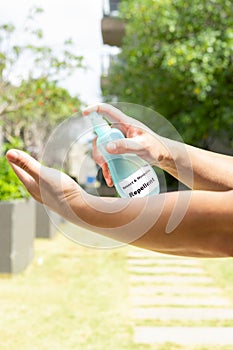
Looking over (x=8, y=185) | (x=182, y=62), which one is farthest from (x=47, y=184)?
(x=182, y=62)

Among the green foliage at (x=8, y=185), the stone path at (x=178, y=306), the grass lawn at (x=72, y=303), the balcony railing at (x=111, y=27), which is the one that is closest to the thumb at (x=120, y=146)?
the grass lawn at (x=72, y=303)

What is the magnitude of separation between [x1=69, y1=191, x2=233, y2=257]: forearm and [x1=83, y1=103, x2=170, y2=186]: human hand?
21 centimetres

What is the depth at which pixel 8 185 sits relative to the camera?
771cm

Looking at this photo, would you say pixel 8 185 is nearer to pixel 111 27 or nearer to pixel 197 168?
pixel 197 168

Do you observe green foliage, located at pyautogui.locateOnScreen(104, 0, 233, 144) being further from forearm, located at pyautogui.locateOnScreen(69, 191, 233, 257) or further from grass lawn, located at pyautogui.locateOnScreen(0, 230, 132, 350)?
forearm, located at pyautogui.locateOnScreen(69, 191, 233, 257)

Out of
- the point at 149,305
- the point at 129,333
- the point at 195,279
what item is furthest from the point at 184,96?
the point at 129,333

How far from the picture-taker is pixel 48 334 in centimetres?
464

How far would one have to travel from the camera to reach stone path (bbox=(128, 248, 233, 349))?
4.61m

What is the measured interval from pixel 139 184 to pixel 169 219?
29 centimetres

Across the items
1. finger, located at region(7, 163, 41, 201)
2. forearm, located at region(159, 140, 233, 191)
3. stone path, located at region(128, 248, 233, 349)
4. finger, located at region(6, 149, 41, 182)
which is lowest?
stone path, located at region(128, 248, 233, 349)

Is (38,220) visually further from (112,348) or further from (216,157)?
(216,157)

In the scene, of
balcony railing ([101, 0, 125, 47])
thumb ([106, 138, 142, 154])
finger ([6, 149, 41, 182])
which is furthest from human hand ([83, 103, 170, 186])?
balcony railing ([101, 0, 125, 47])

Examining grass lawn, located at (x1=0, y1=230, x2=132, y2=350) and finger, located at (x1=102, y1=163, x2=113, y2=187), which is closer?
finger, located at (x1=102, y1=163, x2=113, y2=187)

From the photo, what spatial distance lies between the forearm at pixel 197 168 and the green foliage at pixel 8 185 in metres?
6.10
